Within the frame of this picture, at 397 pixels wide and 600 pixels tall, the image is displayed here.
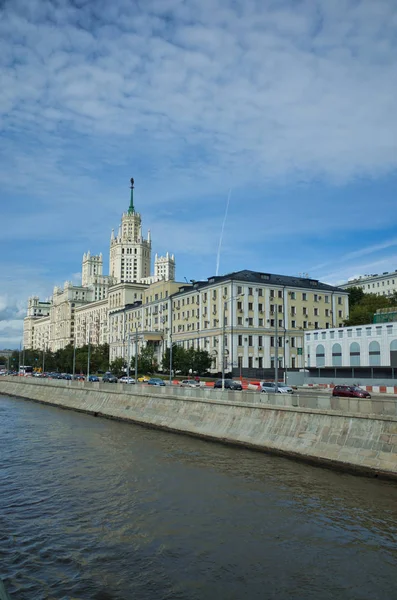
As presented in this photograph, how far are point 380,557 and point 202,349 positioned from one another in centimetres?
8643

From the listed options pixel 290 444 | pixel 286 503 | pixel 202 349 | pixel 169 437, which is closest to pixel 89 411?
pixel 169 437

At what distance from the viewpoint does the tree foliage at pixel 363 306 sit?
104m

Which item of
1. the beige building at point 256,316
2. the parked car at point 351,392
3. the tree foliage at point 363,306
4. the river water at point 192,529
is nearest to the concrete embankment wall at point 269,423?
the river water at point 192,529

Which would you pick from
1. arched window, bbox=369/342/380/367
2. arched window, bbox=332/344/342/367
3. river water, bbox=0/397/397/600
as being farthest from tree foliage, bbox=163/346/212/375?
river water, bbox=0/397/397/600

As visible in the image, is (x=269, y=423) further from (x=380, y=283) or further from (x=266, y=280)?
(x=380, y=283)

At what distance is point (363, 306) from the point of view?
379 ft

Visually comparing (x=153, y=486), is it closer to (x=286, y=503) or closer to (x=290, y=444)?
(x=286, y=503)

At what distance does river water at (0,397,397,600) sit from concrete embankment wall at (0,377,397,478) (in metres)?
1.18

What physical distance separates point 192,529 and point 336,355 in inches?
2551

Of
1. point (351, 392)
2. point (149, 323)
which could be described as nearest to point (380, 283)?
point (149, 323)

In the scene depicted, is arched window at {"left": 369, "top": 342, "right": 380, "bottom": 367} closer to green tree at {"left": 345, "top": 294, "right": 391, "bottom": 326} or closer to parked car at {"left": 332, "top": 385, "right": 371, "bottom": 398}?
green tree at {"left": 345, "top": 294, "right": 391, "bottom": 326}

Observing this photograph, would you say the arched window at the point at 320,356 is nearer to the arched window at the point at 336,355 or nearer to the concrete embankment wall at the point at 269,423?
the arched window at the point at 336,355

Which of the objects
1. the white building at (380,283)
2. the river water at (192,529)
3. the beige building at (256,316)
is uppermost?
the white building at (380,283)

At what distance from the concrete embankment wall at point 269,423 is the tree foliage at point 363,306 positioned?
58998 millimetres
